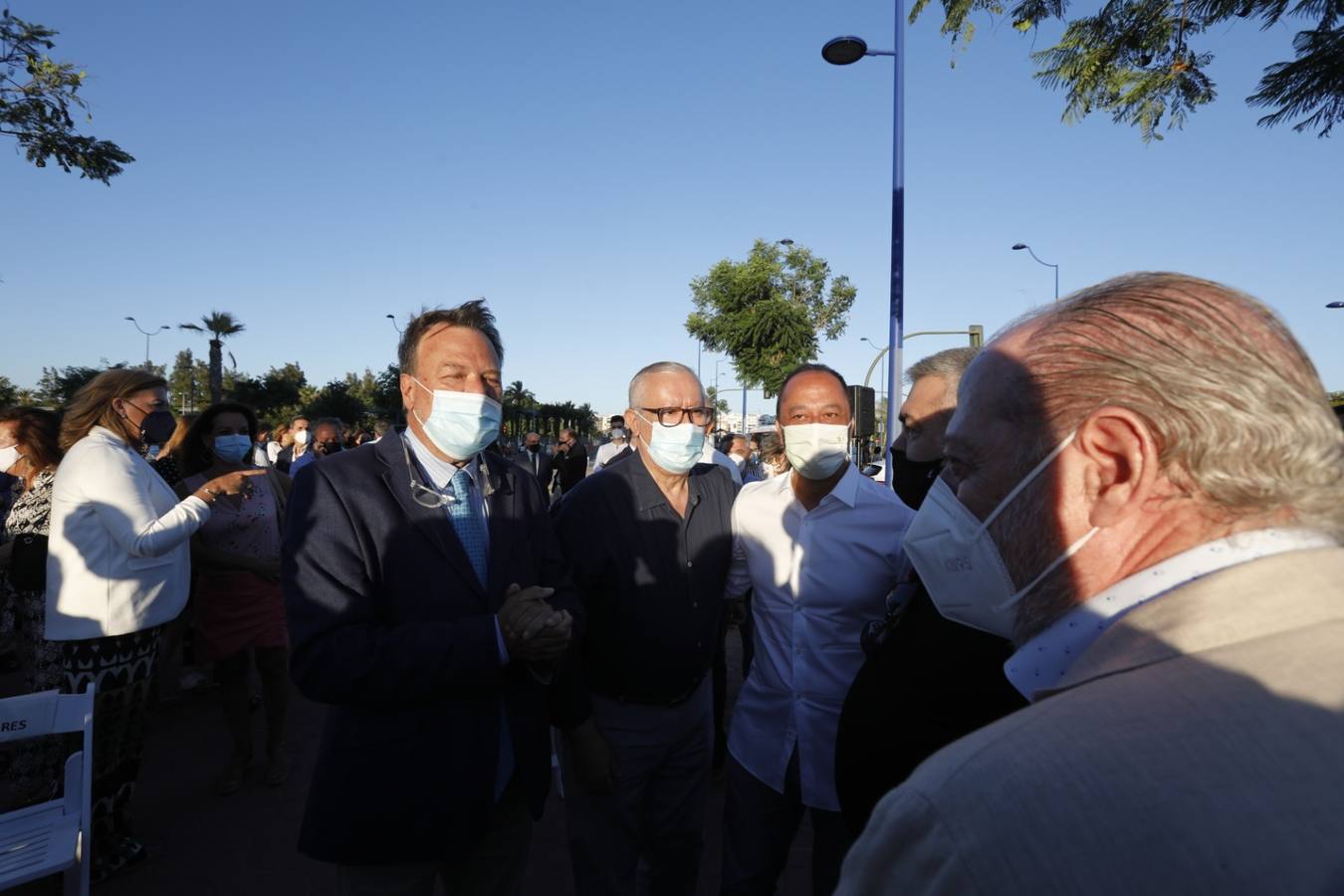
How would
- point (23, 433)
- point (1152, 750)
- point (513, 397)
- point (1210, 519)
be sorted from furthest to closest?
point (513, 397) < point (23, 433) < point (1210, 519) < point (1152, 750)

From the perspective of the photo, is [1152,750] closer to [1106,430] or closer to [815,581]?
[1106,430]

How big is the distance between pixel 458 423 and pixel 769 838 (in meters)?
1.82

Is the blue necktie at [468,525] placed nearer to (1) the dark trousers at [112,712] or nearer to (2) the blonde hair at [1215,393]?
(2) the blonde hair at [1215,393]

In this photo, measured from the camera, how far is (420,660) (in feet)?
5.85

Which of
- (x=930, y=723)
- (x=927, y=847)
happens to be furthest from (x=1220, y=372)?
(x=930, y=723)

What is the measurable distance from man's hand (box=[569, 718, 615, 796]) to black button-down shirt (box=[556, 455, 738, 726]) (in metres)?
0.08

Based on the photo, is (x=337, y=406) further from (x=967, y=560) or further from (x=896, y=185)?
(x=967, y=560)

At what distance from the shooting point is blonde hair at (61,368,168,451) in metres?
3.16

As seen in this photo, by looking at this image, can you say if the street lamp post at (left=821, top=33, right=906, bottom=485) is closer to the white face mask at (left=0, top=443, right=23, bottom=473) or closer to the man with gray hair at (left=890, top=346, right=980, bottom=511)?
the man with gray hair at (left=890, top=346, right=980, bottom=511)

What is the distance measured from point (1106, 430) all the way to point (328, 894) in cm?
369

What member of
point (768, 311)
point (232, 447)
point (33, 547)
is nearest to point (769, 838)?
point (232, 447)

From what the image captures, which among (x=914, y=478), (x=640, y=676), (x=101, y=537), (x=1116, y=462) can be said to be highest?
(x=1116, y=462)

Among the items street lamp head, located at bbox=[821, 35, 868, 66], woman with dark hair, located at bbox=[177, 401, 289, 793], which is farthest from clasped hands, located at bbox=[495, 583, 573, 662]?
street lamp head, located at bbox=[821, 35, 868, 66]

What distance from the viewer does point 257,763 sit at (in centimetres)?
430
